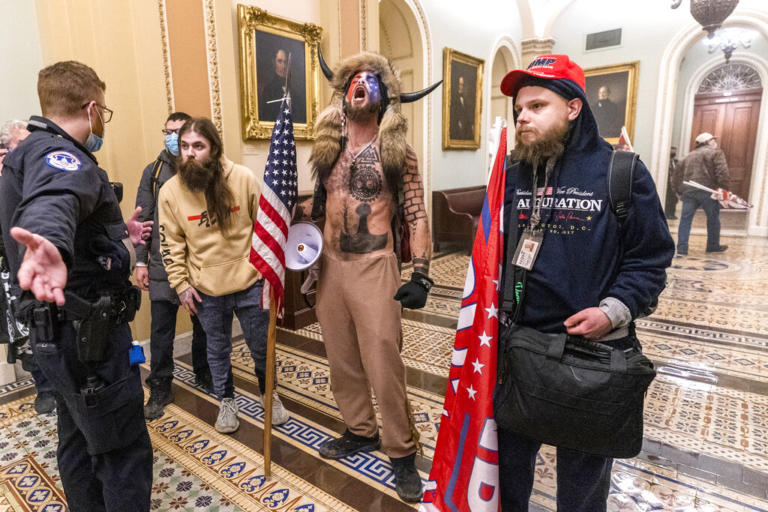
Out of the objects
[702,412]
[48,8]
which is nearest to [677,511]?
[702,412]

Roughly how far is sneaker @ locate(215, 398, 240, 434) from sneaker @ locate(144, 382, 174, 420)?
19.3 inches

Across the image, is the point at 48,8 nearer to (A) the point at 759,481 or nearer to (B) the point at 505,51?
(A) the point at 759,481

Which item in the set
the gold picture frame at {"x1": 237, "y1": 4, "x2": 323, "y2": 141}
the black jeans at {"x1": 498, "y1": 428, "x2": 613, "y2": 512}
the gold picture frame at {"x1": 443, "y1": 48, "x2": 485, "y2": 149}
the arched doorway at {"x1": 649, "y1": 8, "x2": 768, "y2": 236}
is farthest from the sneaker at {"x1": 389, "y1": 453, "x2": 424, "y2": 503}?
the arched doorway at {"x1": 649, "y1": 8, "x2": 768, "y2": 236}

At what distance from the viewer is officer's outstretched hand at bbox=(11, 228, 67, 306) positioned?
3.67 ft

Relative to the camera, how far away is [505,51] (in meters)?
10.1

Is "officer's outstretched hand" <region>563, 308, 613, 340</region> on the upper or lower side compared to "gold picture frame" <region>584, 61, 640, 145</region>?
lower

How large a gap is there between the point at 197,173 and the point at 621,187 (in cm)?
214

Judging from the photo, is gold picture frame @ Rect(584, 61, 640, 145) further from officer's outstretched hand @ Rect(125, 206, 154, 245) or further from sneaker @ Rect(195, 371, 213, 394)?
officer's outstretched hand @ Rect(125, 206, 154, 245)

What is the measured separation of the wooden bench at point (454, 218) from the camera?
25.6ft

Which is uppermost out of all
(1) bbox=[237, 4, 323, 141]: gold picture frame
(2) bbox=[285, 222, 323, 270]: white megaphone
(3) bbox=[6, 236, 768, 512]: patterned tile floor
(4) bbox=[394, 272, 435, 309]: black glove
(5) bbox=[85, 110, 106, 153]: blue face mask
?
Result: (1) bbox=[237, 4, 323, 141]: gold picture frame

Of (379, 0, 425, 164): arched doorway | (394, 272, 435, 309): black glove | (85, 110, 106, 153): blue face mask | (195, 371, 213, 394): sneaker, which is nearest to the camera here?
(85, 110, 106, 153): blue face mask

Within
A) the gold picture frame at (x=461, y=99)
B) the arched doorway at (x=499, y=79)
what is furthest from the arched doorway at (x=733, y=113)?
the gold picture frame at (x=461, y=99)

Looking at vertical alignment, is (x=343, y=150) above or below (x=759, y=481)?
above

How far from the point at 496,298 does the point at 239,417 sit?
6.92 feet
